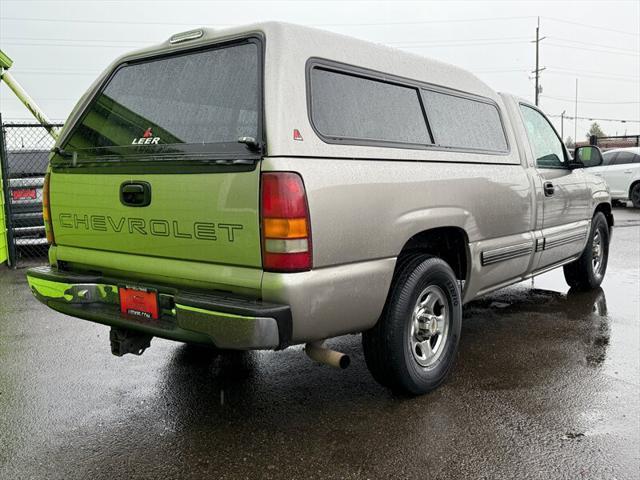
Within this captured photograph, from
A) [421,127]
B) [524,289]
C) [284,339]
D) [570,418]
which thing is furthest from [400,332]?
[524,289]

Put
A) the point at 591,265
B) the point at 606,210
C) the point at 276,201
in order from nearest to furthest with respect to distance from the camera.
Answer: the point at 276,201 → the point at 591,265 → the point at 606,210

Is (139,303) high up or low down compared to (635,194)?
up

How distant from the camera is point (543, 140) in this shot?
16.7 ft

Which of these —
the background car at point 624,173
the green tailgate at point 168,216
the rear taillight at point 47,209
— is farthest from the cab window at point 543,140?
the background car at point 624,173

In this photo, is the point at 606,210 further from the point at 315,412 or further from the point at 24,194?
the point at 24,194

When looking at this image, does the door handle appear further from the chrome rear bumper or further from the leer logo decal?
the leer logo decal

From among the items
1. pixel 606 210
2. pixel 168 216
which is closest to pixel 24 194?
pixel 168 216

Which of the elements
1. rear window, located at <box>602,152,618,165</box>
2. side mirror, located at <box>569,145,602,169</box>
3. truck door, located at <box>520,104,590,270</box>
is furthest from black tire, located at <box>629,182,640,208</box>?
side mirror, located at <box>569,145,602,169</box>

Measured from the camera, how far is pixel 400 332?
3227mm

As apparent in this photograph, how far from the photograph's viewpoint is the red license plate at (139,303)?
2986mm

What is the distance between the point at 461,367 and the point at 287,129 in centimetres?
224

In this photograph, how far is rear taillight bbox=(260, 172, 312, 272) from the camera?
261 centimetres

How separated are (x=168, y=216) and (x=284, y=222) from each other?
2.27ft

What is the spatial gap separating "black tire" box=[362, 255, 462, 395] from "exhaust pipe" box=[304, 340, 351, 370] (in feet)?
1.17
